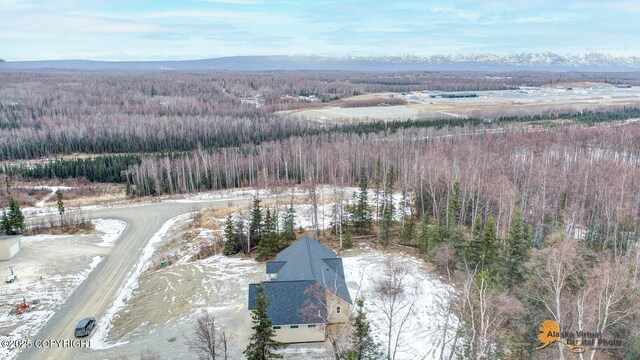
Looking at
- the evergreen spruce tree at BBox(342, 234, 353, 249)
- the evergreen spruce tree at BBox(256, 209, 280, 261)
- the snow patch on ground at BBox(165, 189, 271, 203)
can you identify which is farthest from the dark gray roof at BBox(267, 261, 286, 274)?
the snow patch on ground at BBox(165, 189, 271, 203)

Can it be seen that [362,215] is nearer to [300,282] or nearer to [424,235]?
[424,235]

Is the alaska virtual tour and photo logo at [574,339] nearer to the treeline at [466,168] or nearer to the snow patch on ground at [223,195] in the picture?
the treeline at [466,168]

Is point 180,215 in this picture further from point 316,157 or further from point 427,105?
point 427,105

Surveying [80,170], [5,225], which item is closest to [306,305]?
[5,225]

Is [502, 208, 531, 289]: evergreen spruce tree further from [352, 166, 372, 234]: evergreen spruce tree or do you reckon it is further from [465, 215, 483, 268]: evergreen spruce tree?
[352, 166, 372, 234]: evergreen spruce tree

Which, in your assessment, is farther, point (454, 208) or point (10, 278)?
point (454, 208)

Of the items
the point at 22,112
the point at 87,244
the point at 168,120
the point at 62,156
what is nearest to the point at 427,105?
the point at 168,120

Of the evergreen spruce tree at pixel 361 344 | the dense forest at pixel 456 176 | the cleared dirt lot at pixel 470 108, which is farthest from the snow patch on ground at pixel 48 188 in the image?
the cleared dirt lot at pixel 470 108
